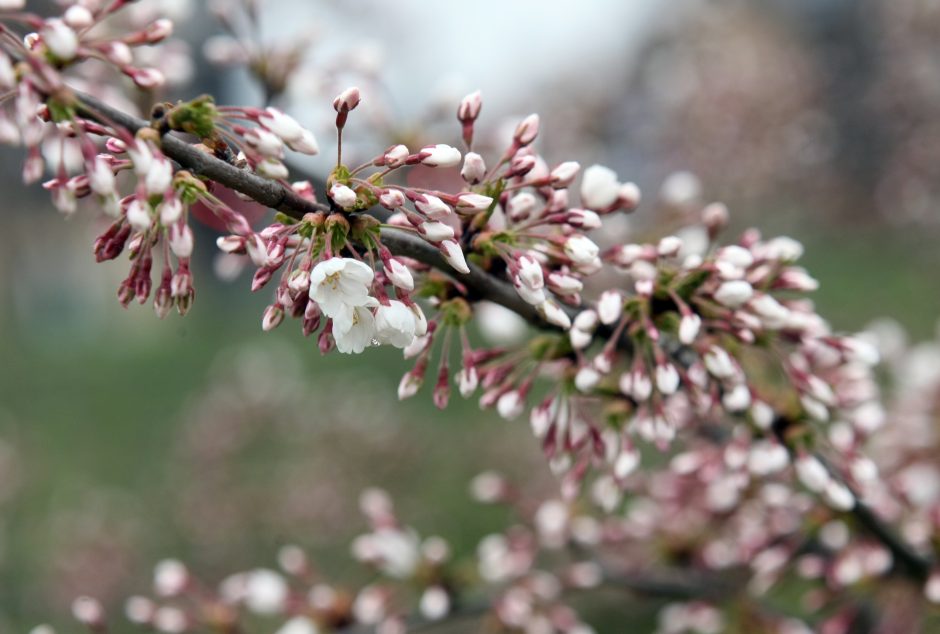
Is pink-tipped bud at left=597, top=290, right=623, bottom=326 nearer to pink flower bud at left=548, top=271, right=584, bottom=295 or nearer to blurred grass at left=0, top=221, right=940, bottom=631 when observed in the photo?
pink flower bud at left=548, top=271, right=584, bottom=295

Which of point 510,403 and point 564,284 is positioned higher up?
point 564,284

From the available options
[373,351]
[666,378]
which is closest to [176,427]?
[373,351]

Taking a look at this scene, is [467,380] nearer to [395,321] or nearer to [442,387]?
[442,387]

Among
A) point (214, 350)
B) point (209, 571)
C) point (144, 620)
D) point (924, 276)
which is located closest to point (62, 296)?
point (214, 350)

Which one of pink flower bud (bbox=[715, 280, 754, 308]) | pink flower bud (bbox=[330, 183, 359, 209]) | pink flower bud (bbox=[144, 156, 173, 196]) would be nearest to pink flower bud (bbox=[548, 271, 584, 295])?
pink flower bud (bbox=[715, 280, 754, 308])

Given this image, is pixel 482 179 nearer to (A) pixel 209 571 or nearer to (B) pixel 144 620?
(B) pixel 144 620
